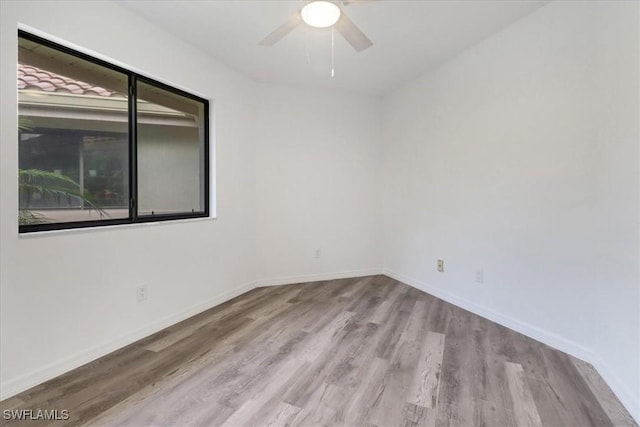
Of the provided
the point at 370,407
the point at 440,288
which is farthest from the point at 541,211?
the point at 370,407

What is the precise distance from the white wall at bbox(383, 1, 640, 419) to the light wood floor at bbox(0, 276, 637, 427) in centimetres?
31

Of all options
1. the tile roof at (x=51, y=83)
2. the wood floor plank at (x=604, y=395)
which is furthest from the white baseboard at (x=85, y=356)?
the wood floor plank at (x=604, y=395)

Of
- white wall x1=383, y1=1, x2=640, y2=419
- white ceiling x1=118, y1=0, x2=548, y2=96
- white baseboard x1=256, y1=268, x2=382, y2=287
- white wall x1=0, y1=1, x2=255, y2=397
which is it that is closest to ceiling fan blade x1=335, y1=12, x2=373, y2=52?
white ceiling x1=118, y1=0, x2=548, y2=96

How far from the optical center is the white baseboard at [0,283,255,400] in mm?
1642

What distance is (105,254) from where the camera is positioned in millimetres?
2080

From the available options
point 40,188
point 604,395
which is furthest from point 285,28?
point 604,395

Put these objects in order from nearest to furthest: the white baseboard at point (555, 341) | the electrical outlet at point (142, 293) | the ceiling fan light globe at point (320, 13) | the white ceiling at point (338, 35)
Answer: the white baseboard at point (555, 341) → the ceiling fan light globe at point (320, 13) → the white ceiling at point (338, 35) → the electrical outlet at point (142, 293)

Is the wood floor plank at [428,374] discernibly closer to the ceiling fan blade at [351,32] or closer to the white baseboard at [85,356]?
the white baseboard at [85,356]

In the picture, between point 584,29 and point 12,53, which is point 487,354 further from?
point 12,53

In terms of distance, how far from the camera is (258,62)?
306cm

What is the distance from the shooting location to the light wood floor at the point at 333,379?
4.89 ft

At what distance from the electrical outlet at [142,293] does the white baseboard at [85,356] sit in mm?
232

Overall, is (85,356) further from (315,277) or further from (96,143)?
(315,277)

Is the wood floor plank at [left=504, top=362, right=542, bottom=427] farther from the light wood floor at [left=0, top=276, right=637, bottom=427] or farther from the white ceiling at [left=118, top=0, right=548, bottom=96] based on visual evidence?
the white ceiling at [left=118, top=0, right=548, bottom=96]
